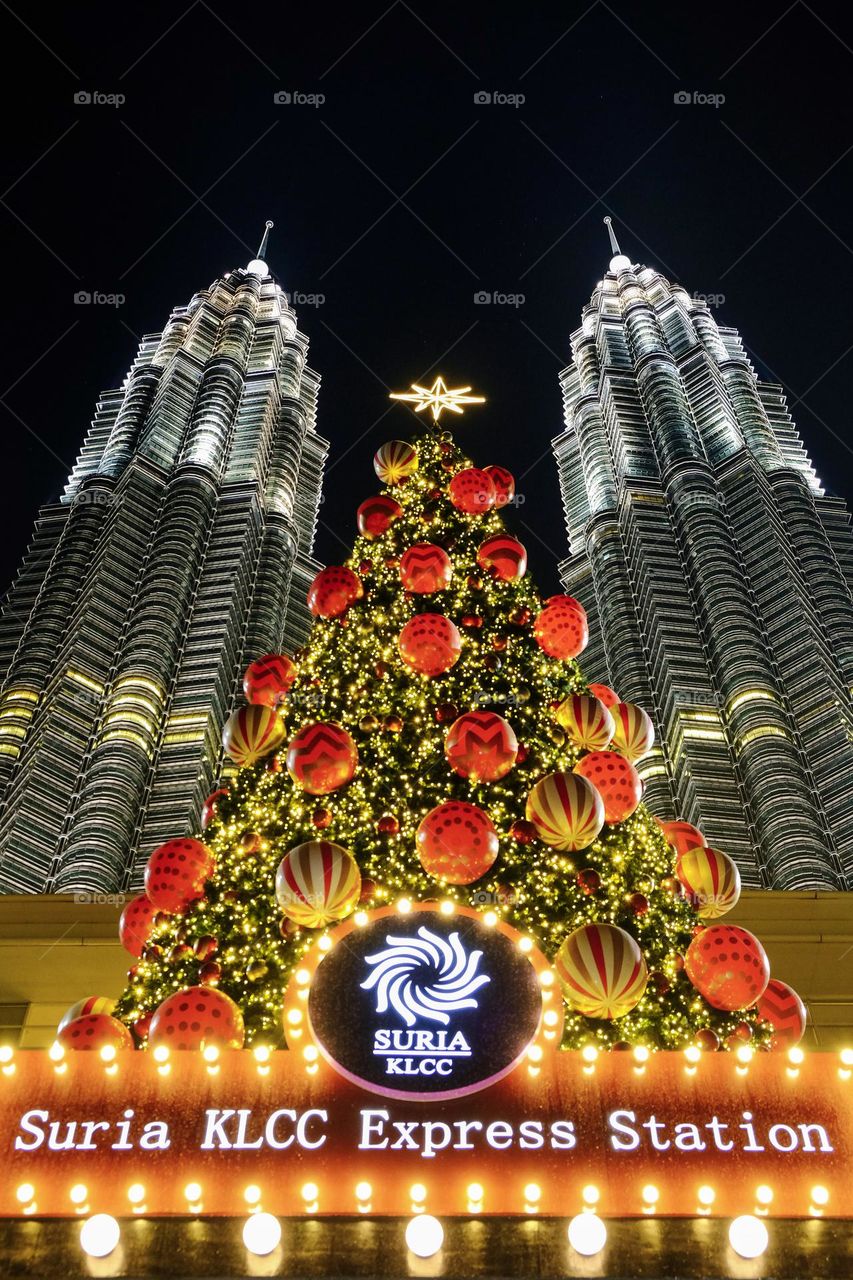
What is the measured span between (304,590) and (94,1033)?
2555cm

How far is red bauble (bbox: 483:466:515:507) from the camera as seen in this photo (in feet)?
38.5

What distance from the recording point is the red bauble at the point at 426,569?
10312mm

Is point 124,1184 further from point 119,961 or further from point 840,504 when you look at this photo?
point 840,504

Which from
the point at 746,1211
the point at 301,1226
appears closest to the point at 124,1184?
the point at 301,1226

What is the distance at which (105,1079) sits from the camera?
7031mm

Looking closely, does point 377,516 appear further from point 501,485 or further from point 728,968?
point 728,968

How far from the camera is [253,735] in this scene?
9836mm

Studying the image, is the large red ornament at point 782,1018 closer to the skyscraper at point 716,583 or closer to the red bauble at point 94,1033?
the red bauble at point 94,1033

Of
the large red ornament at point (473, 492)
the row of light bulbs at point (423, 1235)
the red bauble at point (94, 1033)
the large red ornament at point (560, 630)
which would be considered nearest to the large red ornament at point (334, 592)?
the large red ornament at point (473, 492)

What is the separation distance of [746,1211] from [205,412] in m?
32.7

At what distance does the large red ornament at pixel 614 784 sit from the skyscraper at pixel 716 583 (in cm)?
1438

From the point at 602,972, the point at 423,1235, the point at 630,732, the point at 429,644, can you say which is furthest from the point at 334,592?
the point at 423,1235

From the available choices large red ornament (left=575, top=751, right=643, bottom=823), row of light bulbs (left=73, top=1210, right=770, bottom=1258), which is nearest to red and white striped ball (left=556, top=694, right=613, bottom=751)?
large red ornament (left=575, top=751, right=643, bottom=823)

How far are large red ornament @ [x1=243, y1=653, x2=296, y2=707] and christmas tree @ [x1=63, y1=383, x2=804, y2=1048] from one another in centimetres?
2
